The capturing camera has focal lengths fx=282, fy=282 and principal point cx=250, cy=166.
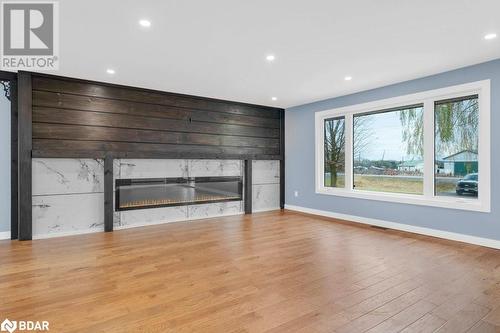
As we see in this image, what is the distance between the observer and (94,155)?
15.3ft

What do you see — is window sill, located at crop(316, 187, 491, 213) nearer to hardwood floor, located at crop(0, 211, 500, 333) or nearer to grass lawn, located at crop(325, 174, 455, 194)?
grass lawn, located at crop(325, 174, 455, 194)

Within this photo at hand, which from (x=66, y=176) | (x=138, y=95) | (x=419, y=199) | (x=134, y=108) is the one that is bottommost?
(x=419, y=199)

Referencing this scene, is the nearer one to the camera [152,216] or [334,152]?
[152,216]

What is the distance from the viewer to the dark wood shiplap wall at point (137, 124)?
4.40 meters

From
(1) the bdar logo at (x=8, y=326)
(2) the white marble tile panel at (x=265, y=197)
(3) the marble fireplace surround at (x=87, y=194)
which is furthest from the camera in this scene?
(2) the white marble tile panel at (x=265, y=197)

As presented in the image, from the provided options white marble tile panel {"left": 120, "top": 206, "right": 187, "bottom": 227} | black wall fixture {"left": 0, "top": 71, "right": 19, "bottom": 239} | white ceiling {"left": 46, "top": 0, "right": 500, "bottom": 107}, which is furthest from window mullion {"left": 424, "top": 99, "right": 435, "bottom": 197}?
black wall fixture {"left": 0, "top": 71, "right": 19, "bottom": 239}

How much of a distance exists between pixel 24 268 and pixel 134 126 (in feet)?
9.07

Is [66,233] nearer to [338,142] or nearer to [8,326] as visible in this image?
[8,326]

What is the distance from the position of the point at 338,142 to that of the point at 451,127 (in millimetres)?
2117

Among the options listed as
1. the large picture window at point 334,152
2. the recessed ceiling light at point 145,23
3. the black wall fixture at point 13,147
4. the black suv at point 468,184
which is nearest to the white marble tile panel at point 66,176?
the black wall fixture at point 13,147

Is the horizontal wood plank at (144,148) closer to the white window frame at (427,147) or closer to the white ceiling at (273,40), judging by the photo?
the white ceiling at (273,40)

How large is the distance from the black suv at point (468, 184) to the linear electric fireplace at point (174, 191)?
4.01 metres

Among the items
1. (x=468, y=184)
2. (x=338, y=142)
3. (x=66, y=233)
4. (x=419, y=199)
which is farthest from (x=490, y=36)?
(x=66, y=233)

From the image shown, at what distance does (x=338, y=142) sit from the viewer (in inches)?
240
